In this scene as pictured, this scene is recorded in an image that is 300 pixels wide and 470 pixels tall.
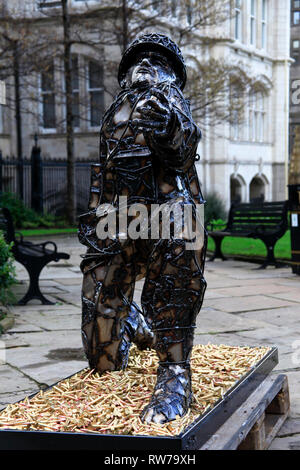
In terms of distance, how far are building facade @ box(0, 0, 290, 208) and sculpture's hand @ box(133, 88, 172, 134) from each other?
1487 centimetres

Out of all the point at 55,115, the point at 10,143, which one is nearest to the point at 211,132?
the point at 55,115

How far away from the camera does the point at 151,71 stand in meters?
3.04

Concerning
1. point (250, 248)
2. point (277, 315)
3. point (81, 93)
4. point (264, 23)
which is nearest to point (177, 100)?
point (277, 315)

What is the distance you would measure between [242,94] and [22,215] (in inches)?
309

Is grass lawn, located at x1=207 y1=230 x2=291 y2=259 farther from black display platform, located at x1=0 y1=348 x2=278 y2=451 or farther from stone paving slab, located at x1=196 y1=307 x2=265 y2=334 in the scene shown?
black display platform, located at x1=0 y1=348 x2=278 y2=451

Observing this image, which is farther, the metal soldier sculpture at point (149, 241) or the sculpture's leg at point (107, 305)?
the sculpture's leg at point (107, 305)

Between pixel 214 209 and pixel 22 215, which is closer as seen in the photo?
pixel 22 215

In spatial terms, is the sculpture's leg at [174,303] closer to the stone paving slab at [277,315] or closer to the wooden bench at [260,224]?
the stone paving slab at [277,315]

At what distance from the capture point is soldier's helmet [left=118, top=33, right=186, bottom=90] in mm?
3068

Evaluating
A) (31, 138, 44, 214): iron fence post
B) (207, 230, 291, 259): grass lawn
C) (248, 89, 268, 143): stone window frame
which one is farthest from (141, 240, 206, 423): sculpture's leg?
(248, 89, 268, 143): stone window frame

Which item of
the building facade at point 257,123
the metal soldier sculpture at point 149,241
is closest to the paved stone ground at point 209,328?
the metal soldier sculpture at point 149,241

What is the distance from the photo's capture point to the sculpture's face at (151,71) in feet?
9.96

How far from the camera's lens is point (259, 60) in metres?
28.0

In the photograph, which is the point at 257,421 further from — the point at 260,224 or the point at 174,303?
the point at 260,224
